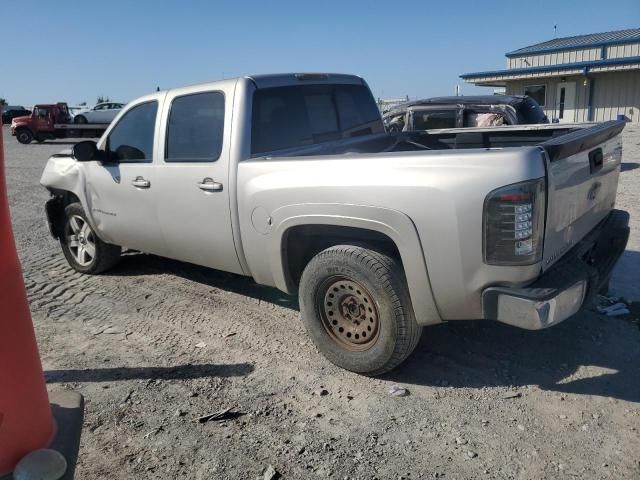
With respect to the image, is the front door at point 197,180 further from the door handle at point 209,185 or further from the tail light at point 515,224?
the tail light at point 515,224

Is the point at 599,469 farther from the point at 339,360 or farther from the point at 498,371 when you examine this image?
the point at 339,360

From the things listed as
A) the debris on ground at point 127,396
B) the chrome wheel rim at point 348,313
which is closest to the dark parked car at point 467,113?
the chrome wheel rim at point 348,313

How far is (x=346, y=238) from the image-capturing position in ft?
12.4

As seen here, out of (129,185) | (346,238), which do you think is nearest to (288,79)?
(346,238)

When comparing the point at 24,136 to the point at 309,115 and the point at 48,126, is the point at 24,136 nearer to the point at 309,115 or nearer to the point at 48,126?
the point at 48,126

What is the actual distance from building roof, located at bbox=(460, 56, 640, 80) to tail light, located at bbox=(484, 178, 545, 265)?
2486 cm

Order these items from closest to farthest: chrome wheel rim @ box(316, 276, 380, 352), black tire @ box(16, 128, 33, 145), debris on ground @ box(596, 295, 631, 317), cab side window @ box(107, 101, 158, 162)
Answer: chrome wheel rim @ box(316, 276, 380, 352) → debris on ground @ box(596, 295, 631, 317) → cab side window @ box(107, 101, 158, 162) → black tire @ box(16, 128, 33, 145)

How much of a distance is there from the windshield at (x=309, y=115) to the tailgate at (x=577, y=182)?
202 centimetres

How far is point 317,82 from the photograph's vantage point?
484 cm

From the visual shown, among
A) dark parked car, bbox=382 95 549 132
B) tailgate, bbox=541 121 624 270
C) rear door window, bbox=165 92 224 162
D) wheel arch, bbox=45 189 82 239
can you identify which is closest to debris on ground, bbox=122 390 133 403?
rear door window, bbox=165 92 224 162

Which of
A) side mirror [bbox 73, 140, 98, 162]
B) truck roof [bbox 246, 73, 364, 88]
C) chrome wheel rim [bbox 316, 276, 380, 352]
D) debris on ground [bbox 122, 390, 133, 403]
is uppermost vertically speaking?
truck roof [bbox 246, 73, 364, 88]

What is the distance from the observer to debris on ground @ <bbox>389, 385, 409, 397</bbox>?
3.54 metres

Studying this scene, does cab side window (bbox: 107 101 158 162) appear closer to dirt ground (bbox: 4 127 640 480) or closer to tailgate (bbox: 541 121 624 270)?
dirt ground (bbox: 4 127 640 480)

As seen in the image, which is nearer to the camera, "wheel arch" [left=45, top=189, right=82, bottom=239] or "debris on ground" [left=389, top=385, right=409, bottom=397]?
"debris on ground" [left=389, top=385, right=409, bottom=397]
